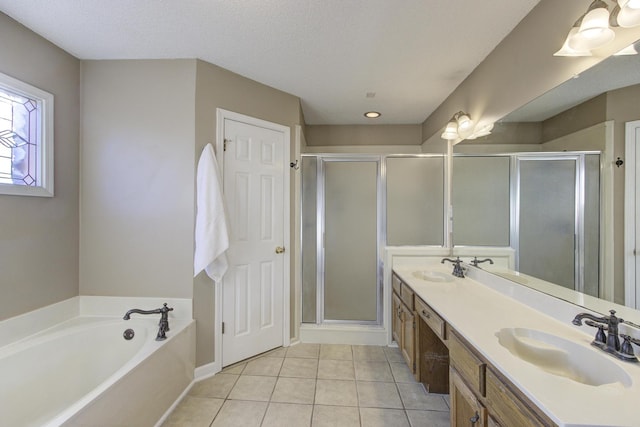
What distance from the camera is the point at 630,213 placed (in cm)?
108

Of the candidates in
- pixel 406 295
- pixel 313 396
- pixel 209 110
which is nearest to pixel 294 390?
pixel 313 396

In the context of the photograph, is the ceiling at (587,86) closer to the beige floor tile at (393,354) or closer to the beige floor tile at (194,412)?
the beige floor tile at (393,354)

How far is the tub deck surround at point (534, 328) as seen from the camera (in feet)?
2.40

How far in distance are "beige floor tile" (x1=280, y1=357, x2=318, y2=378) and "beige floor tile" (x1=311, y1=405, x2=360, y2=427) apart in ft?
1.27

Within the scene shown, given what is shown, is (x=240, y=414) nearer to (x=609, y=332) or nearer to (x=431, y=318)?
(x=431, y=318)

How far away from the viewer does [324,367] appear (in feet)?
7.58

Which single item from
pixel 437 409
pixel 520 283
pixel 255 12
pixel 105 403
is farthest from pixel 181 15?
pixel 437 409

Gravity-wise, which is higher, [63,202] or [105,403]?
[63,202]

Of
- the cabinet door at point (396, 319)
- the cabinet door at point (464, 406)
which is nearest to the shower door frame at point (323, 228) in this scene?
the cabinet door at point (396, 319)

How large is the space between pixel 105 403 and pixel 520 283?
2.29 metres

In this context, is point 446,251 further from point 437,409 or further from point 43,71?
point 43,71

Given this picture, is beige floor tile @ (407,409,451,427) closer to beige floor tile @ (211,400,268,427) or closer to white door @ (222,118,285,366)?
beige floor tile @ (211,400,268,427)

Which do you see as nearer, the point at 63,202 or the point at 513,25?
the point at 513,25

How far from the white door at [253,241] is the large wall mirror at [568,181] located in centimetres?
176
